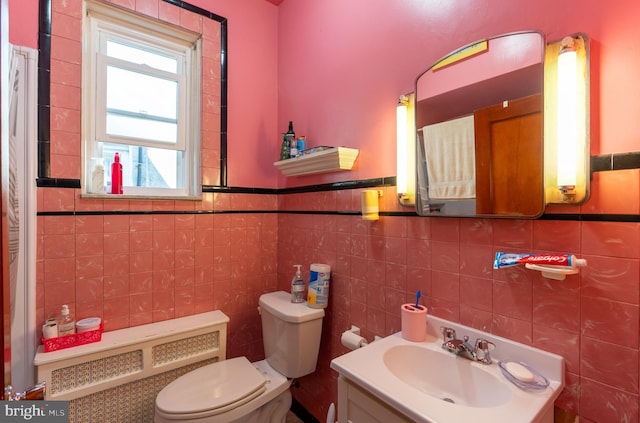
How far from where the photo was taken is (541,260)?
0.84m

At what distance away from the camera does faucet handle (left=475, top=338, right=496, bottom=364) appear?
0.99 metres

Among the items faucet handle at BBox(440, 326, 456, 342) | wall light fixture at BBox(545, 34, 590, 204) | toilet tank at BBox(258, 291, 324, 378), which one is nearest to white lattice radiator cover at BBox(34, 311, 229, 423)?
toilet tank at BBox(258, 291, 324, 378)

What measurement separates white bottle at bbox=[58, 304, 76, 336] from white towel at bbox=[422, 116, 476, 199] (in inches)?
66.8

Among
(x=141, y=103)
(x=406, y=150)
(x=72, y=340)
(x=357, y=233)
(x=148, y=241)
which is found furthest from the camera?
(x=141, y=103)

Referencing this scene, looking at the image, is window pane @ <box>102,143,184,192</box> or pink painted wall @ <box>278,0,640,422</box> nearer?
pink painted wall @ <box>278,0,640,422</box>

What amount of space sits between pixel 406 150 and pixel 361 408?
95 cm

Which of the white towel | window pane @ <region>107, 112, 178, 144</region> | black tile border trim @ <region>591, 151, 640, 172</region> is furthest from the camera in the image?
window pane @ <region>107, 112, 178, 144</region>

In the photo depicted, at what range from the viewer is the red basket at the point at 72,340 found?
1.35 meters

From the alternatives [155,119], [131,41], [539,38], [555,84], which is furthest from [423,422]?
[131,41]

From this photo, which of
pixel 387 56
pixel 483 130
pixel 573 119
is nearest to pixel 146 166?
pixel 387 56

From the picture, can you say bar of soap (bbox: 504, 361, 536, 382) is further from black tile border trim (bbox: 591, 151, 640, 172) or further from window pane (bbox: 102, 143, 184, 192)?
window pane (bbox: 102, 143, 184, 192)

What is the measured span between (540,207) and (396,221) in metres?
0.54

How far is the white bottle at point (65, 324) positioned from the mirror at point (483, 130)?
1.64 meters

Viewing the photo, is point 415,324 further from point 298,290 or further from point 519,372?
point 298,290
